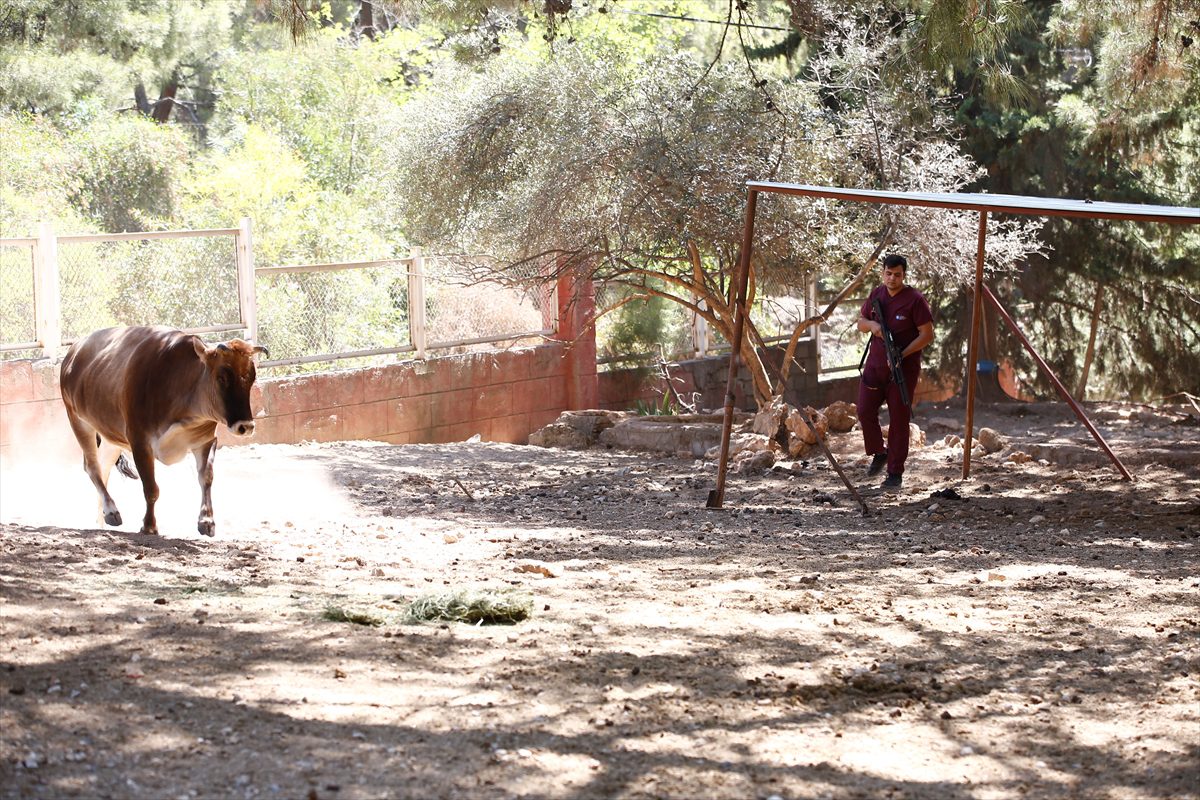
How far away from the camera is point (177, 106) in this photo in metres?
34.8

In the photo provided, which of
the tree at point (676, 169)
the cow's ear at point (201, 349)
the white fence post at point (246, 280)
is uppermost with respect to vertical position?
the tree at point (676, 169)

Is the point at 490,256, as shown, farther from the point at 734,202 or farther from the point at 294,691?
the point at 294,691

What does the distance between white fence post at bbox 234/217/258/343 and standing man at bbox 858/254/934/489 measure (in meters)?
6.41

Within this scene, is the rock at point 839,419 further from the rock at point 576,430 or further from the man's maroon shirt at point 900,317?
the man's maroon shirt at point 900,317

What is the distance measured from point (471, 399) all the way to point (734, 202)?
15.2 feet

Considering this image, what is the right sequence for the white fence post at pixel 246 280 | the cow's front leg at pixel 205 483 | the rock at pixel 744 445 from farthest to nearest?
the white fence post at pixel 246 280 → the rock at pixel 744 445 → the cow's front leg at pixel 205 483

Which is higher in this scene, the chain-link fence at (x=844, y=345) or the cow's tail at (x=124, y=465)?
the chain-link fence at (x=844, y=345)

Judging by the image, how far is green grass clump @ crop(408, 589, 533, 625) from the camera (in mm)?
6301

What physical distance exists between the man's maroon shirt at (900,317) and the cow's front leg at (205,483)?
524 cm

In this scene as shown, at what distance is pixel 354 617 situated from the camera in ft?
20.1

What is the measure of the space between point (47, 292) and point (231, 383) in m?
5.33

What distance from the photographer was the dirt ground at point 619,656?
4473 millimetres

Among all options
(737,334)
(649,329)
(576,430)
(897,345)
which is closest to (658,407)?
(649,329)

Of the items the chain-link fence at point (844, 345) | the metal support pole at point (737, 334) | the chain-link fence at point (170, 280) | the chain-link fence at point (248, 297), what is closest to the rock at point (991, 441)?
the metal support pole at point (737, 334)
